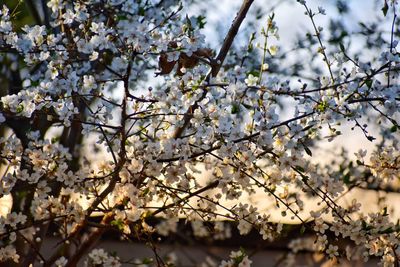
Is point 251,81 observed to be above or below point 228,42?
below

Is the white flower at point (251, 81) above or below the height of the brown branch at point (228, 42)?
below

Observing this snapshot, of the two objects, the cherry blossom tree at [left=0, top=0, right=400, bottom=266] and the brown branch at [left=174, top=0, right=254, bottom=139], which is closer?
the cherry blossom tree at [left=0, top=0, right=400, bottom=266]

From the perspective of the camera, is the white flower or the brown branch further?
the brown branch

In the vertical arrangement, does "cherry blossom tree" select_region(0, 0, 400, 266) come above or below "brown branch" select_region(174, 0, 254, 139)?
below

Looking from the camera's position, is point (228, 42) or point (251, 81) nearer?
point (251, 81)

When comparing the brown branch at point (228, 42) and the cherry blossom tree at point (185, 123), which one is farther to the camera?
the brown branch at point (228, 42)

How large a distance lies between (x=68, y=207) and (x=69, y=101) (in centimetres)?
54

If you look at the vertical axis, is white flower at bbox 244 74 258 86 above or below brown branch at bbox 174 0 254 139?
below

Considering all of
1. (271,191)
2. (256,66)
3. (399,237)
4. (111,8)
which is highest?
(256,66)

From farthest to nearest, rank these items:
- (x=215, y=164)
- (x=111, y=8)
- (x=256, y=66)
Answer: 1. (x=256, y=66)
2. (x=111, y=8)
3. (x=215, y=164)

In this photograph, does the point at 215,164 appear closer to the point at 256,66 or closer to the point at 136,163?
the point at 136,163

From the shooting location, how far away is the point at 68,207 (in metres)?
2.54

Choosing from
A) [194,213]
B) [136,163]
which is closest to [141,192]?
[136,163]

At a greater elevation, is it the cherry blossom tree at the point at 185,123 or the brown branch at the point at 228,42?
the brown branch at the point at 228,42
